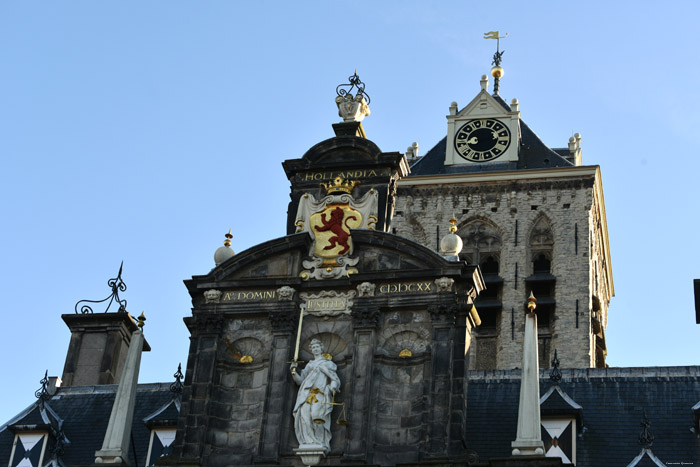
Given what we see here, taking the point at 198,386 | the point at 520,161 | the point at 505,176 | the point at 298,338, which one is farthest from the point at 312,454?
the point at 520,161

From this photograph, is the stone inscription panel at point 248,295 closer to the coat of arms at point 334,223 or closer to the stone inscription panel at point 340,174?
the coat of arms at point 334,223

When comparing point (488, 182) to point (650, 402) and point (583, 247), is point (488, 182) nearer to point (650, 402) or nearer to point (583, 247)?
point (583, 247)

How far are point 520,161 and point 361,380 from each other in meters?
31.0

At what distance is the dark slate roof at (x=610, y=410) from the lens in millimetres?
34312

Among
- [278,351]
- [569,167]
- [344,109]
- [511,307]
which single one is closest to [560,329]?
[511,307]

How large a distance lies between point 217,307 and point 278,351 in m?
1.90

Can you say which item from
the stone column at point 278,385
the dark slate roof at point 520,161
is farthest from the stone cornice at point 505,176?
the stone column at point 278,385

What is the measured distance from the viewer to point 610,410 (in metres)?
35.9

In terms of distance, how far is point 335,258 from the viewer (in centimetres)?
3559

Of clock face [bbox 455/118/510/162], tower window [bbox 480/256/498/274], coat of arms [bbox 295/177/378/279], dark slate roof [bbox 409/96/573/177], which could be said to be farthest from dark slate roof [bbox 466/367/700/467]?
clock face [bbox 455/118/510/162]

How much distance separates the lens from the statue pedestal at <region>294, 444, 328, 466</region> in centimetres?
3262

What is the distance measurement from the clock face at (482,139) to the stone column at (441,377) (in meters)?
30.7

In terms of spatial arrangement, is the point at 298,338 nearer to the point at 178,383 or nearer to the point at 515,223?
the point at 178,383

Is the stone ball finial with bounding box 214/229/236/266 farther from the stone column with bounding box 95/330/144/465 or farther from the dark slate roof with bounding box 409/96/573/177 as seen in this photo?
the dark slate roof with bounding box 409/96/573/177
